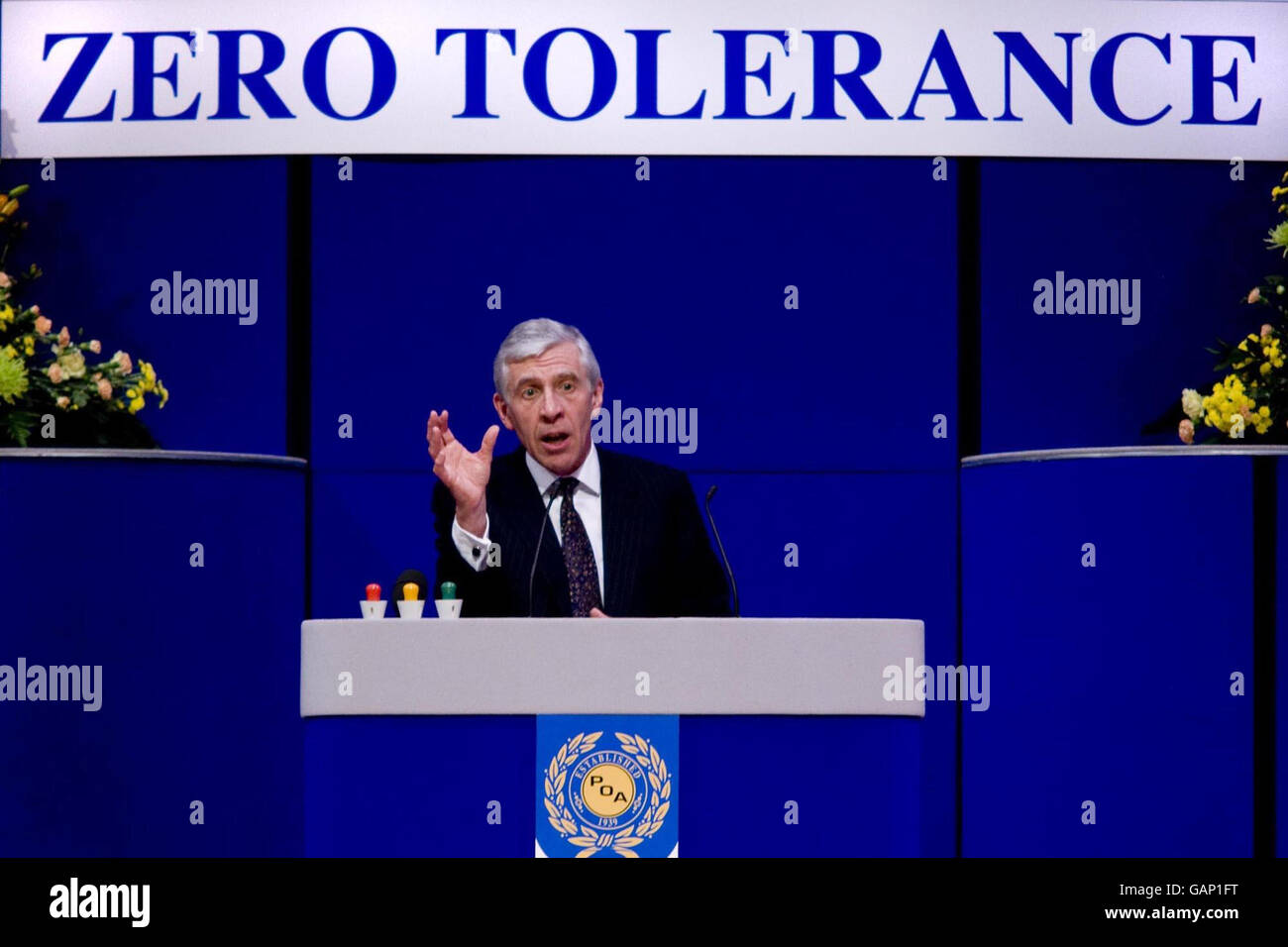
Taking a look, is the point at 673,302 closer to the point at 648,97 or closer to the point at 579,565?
the point at 648,97

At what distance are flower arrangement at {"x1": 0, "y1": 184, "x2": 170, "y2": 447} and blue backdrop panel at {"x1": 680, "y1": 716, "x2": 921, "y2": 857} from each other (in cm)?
251

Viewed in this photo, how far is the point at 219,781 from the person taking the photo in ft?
15.1

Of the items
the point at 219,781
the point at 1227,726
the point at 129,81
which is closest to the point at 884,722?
the point at 1227,726

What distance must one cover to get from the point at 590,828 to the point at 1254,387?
270cm

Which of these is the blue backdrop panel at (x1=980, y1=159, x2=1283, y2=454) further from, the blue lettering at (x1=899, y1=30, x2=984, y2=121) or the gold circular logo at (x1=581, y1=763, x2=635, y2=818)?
the gold circular logo at (x1=581, y1=763, x2=635, y2=818)

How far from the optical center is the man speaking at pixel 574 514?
13.8ft

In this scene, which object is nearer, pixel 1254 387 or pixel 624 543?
pixel 624 543

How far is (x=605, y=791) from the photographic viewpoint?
9.93 ft

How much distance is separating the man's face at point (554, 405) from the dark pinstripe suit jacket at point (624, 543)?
10cm

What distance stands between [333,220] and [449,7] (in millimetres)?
762

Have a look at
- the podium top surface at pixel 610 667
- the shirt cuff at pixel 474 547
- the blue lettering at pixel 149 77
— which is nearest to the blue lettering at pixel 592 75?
the blue lettering at pixel 149 77

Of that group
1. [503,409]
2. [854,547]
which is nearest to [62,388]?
[503,409]

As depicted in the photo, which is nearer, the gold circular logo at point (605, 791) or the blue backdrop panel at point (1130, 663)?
the gold circular logo at point (605, 791)

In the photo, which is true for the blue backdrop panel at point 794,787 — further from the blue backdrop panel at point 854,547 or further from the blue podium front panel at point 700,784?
the blue backdrop panel at point 854,547
